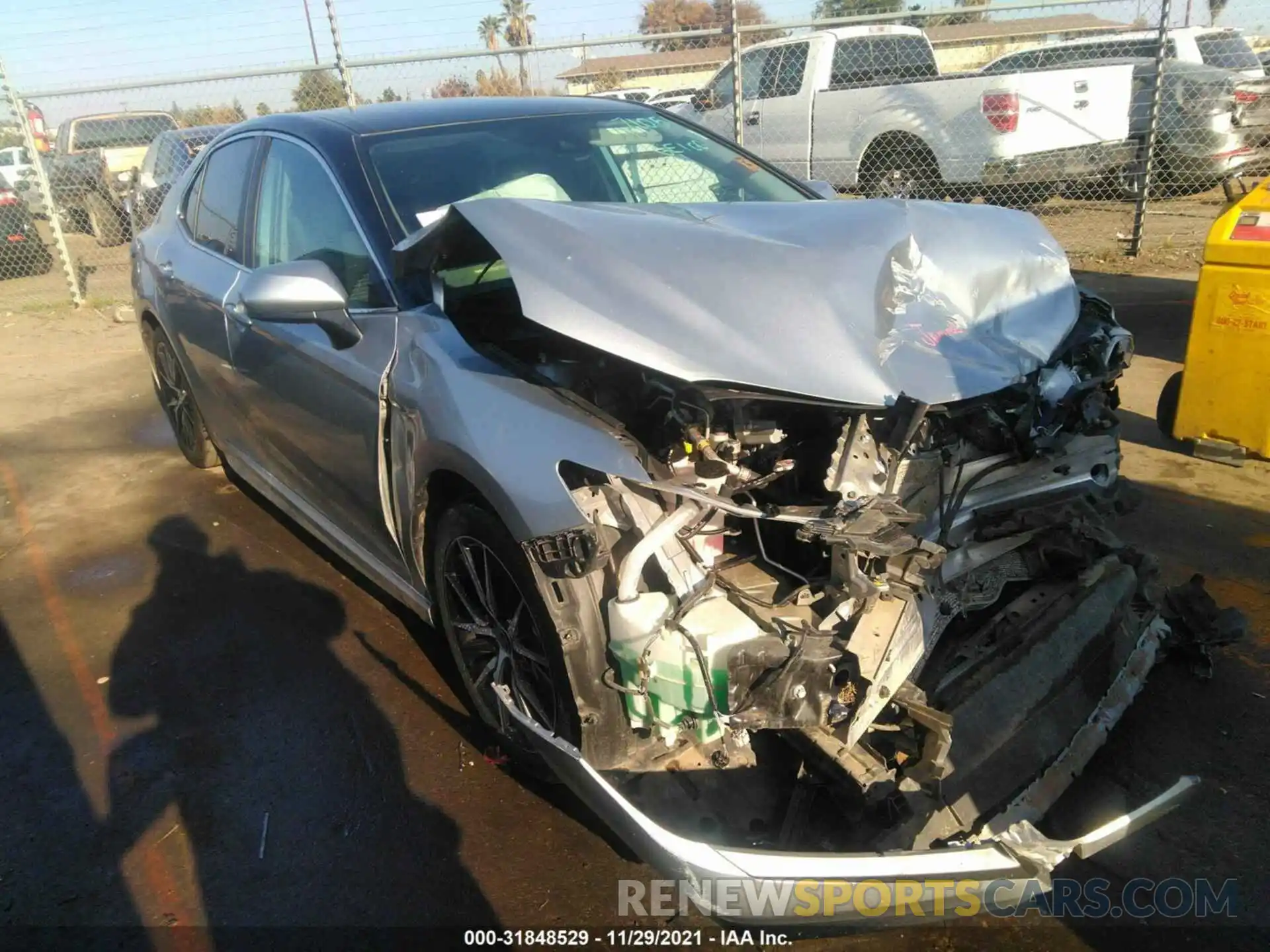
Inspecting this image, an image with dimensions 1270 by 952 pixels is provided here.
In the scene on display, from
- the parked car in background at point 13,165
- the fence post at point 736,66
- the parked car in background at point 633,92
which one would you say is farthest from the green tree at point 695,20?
the parked car in background at point 13,165

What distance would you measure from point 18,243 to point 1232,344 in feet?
43.8

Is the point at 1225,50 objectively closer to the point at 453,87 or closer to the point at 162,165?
the point at 453,87

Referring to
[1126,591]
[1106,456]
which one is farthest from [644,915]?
[1106,456]

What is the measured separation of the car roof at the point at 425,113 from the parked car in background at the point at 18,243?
9.85 metres

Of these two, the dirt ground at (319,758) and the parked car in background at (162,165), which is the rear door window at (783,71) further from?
the dirt ground at (319,758)

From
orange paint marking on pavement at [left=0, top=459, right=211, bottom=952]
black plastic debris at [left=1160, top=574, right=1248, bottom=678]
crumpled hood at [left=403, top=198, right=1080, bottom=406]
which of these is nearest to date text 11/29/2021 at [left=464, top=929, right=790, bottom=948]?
orange paint marking on pavement at [left=0, top=459, right=211, bottom=952]

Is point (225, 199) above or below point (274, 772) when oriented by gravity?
above

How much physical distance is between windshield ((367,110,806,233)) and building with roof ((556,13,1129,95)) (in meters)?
5.82

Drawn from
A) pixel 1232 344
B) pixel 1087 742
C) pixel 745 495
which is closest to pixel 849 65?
pixel 1232 344

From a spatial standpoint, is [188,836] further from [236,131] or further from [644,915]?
[236,131]

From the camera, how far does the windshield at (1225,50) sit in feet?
35.4

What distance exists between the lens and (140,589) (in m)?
4.32

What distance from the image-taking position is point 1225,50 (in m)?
11.0

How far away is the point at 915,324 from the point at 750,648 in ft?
3.65
